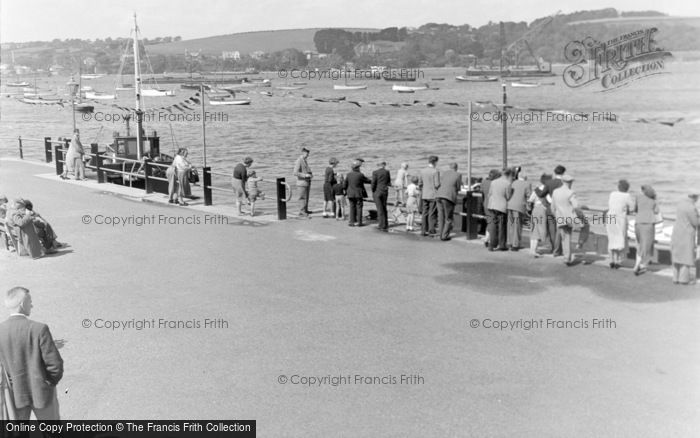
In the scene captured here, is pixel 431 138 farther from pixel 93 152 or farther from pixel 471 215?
pixel 471 215

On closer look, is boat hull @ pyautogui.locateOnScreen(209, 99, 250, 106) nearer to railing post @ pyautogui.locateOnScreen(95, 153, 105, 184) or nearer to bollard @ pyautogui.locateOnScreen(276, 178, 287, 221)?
railing post @ pyautogui.locateOnScreen(95, 153, 105, 184)

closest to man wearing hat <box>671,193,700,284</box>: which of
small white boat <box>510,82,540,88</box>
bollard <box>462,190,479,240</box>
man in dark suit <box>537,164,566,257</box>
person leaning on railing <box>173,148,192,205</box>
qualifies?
man in dark suit <box>537,164,566,257</box>

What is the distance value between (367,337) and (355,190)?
783cm

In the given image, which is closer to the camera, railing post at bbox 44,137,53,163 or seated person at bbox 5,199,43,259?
seated person at bbox 5,199,43,259

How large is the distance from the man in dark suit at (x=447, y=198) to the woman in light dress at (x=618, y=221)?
352 cm

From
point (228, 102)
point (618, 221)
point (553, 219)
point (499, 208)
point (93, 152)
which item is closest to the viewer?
point (618, 221)

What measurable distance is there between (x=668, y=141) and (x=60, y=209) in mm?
69904

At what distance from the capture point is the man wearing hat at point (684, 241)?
41.7 feet

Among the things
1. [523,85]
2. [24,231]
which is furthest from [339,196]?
[523,85]

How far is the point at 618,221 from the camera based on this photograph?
13.8 meters

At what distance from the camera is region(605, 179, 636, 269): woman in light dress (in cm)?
1380

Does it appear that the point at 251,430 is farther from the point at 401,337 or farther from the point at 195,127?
the point at 195,127

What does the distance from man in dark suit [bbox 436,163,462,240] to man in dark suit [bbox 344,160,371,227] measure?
1.94 meters

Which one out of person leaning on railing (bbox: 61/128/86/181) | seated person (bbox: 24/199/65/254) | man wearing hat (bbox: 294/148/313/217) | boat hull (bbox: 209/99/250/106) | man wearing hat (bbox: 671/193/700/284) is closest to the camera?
man wearing hat (bbox: 671/193/700/284)
